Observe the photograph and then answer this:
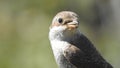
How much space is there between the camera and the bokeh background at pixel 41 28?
55.2 ft

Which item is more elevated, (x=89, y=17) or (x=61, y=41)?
(x=61, y=41)

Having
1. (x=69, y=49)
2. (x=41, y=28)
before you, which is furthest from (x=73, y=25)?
(x=41, y=28)

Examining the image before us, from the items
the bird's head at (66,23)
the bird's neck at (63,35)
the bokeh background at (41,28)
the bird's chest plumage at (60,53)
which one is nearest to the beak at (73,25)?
the bird's head at (66,23)

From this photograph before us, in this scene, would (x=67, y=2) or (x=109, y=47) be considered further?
(x=67, y=2)

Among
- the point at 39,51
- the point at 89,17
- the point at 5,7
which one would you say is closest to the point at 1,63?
the point at 39,51

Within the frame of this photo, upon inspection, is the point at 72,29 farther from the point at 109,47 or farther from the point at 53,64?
the point at 109,47

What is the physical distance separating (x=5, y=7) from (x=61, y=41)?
11848 mm

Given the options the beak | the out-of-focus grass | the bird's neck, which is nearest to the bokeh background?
the out-of-focus grass

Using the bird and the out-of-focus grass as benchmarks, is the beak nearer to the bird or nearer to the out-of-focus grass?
the bird

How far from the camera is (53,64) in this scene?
16156 mm

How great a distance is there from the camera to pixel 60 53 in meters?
8.94

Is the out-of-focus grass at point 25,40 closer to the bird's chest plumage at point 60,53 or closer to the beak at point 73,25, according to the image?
the bird's chest plumage at point 60,53

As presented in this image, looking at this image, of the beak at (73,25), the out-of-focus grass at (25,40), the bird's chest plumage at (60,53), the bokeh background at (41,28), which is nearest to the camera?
the beak at (73,25)

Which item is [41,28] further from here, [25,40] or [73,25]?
[73,25]
